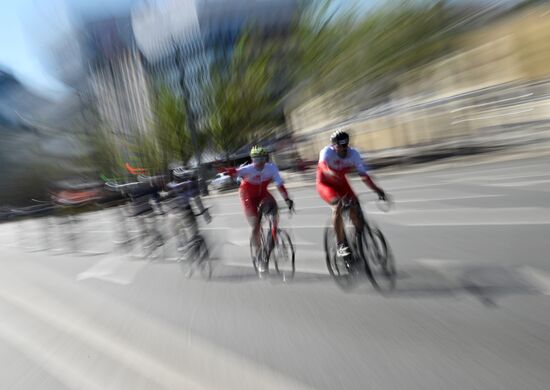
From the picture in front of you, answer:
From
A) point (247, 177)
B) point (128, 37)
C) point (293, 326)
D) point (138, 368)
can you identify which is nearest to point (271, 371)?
point (293, 326)

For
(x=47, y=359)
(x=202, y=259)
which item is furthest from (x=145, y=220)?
(x=47, y=359)

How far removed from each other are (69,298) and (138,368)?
3901 mm

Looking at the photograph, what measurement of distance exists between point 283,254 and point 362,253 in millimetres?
1509

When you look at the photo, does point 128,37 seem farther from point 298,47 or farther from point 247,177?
point 247,177

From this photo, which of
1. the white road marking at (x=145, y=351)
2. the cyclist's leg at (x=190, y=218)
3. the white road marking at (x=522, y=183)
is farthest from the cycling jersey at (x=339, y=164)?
the white road marking at (x=522, y=183)

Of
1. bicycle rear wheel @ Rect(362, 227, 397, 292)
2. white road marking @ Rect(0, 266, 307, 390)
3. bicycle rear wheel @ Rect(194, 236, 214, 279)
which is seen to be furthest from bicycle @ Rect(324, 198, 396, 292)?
bicycle rear wheel @ Rect(194, 236, 214, 279)

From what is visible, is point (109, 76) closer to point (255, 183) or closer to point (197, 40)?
point (197, 40)

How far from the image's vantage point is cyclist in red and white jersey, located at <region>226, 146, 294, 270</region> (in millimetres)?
6703

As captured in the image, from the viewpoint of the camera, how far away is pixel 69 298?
25.1ft

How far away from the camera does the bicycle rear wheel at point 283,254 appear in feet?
21.6

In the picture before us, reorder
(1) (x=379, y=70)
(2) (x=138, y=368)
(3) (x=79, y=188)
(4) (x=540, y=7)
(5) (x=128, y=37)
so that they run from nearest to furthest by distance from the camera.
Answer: (2) (x=138, y=368) < (3) (x=79, y=188) < (4) (x=540, y=7) < (1) (x=379, y=70) < (5) (x=128, y=37)

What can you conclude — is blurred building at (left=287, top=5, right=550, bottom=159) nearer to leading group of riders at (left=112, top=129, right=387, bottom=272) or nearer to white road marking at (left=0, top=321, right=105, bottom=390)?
leading group of riders at (left=112, top=129, right=387, bottom=272)

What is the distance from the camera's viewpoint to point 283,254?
672cm

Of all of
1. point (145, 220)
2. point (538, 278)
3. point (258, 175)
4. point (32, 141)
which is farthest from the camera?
point (32, 141)
